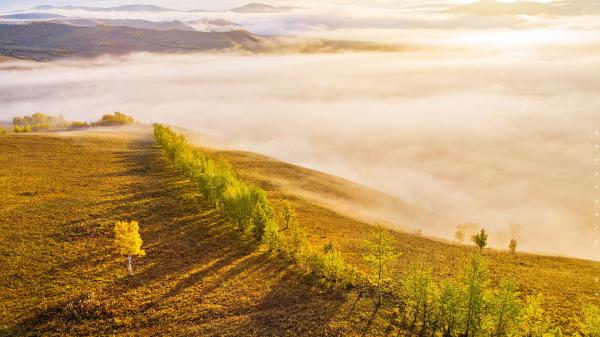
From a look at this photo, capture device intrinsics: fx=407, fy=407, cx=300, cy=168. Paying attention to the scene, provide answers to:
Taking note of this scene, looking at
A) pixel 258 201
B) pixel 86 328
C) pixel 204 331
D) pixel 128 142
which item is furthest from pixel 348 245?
pixel 128 142

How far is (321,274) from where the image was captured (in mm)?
70375

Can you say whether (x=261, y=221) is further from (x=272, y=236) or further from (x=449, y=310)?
(x=449, y=310)

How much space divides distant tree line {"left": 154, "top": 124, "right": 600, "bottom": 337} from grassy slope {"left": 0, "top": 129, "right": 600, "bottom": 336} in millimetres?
4081

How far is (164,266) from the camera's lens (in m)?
70.9

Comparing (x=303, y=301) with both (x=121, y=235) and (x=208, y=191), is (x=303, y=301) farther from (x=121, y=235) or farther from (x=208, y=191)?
(x=208, y=191)

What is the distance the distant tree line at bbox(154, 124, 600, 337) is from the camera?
5166cm

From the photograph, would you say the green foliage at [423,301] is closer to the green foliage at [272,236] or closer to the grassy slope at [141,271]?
the grassy slope at [141,271]

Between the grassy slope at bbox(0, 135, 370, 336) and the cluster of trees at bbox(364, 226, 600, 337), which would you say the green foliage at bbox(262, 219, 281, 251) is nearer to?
the grassy slope at bbox(0, 135, 370, 336)

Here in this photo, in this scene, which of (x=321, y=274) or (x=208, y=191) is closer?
(x=321, y=274)

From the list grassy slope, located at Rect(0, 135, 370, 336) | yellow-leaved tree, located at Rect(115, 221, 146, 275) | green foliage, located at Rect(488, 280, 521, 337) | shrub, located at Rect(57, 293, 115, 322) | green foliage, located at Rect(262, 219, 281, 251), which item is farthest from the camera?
green foliage, located at Rect(262, 219, 281, 251)

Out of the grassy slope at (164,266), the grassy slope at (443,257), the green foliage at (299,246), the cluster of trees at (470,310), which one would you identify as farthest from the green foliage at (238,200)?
the cluster of trees at (470,310)

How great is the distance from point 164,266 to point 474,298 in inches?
1954

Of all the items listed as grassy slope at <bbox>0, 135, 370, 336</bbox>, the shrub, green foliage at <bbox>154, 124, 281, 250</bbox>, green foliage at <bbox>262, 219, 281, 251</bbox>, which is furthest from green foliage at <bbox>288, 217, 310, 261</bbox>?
the shrub

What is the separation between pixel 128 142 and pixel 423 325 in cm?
15627
